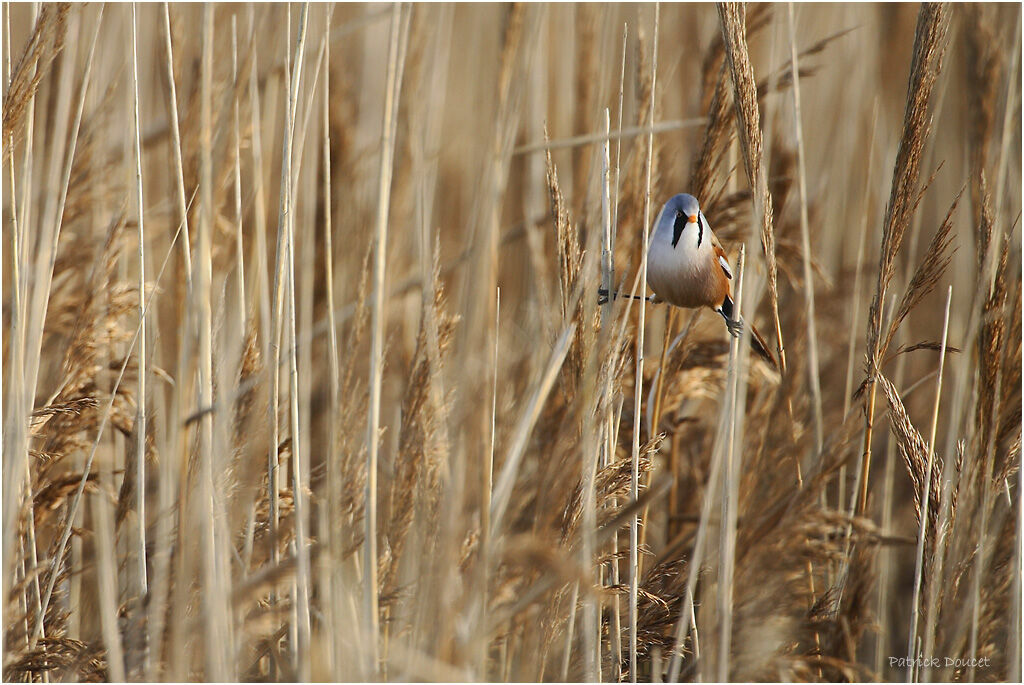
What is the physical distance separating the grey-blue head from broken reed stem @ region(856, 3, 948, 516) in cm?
38

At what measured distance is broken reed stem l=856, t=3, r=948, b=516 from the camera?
1459mm

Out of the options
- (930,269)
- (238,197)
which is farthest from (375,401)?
(930,269)

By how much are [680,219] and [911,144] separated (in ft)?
1.57

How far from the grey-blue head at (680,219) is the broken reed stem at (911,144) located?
1.23 feet

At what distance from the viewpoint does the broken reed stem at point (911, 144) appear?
1.46 metres

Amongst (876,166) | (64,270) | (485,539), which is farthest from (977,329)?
(64,270)

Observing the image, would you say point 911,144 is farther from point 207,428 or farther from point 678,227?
point 207,428

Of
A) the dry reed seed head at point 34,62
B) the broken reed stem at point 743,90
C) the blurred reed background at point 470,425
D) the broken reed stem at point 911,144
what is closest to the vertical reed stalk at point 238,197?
the blurred reed background at point 470,425

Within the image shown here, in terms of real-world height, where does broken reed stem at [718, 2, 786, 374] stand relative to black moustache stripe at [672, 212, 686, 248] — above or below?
above

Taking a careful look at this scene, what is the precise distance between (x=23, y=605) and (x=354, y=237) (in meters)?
1.14

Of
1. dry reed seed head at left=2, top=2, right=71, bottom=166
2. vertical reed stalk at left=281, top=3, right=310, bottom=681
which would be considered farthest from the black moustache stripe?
dry reed seed head at left=2, top=2, right=71, bottom=166

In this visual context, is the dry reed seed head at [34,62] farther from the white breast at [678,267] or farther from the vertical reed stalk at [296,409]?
the white breast at [678,267]

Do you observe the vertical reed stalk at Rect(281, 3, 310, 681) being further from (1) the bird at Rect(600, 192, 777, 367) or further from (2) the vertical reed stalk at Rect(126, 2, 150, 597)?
(1) the bird at Rect(600, 192, 777, 367)

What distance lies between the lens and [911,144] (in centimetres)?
148
